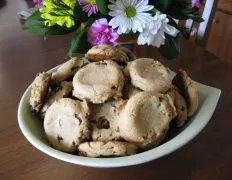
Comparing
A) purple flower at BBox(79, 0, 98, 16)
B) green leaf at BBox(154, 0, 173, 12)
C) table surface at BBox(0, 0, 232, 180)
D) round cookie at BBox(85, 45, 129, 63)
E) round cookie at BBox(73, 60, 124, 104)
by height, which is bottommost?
table surface at BBox(0, 0, 232, 180)

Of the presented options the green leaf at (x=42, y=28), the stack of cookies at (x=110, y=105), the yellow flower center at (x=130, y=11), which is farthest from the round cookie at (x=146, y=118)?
the green leaf at (x=42, y=28)

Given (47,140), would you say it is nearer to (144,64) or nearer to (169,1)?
(144,64)

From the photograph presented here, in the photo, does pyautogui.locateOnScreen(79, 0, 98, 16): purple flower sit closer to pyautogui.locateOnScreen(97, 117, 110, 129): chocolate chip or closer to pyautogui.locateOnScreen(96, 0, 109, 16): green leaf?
pyautogui.locateOnScreen(96, 0, 109, 16): green leaf

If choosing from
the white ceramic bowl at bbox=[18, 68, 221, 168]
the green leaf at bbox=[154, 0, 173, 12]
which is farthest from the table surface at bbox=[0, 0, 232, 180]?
the green leaf at bbox=[154, 0, 173, 12]

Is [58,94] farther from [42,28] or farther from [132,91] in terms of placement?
[42,28]

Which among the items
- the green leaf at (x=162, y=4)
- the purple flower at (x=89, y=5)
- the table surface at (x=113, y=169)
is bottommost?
the table surface at (x=113, y=169)

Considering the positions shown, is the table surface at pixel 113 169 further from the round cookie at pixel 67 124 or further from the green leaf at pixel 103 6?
the green leaf at pixel 103 6
